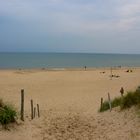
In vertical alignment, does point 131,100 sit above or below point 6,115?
above

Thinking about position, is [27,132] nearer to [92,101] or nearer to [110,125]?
[110,125]

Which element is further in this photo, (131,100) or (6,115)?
(131,100)

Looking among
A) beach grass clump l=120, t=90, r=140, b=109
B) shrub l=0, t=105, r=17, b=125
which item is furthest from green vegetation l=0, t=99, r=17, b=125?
beach grass clump l=120, t=90, r=140, b=109

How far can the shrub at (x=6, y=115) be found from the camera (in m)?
11.8

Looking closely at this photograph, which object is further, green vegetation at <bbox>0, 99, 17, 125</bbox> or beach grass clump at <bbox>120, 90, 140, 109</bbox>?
beach grass clump at <bbox>120, 90, 140, 109</bbox>

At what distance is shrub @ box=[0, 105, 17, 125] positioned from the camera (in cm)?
1182

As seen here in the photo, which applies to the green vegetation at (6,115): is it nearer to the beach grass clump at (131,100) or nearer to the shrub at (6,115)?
the shrub at (6,115)

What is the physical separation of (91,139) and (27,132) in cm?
228

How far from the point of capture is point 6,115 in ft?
39.2

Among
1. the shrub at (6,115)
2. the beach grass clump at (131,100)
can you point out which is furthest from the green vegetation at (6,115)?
the beach grass clump at (131,100)

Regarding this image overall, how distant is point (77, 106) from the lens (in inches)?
840

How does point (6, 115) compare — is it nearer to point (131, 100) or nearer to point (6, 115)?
point (6, 115)

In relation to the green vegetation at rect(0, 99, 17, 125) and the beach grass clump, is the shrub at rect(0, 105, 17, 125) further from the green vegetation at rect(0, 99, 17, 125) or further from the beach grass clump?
the beach grass clump

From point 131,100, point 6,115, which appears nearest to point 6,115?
point 6,115
